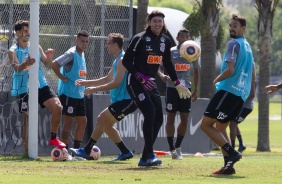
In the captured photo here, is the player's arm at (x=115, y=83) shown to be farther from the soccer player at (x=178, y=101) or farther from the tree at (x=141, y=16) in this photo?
the tree at (x=141, y=16)

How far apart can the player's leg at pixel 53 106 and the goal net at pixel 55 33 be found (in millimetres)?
1996

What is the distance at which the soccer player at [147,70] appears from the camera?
12.5 metres

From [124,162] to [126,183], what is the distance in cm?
351

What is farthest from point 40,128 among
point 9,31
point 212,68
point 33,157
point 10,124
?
point 212,68

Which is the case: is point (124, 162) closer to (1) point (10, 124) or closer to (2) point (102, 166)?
(2) point (102, 166)

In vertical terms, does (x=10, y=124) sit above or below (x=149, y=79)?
below

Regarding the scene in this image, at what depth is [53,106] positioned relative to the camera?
46.9ft

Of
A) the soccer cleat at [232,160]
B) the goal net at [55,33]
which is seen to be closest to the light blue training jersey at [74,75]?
the goal net at [55,33]

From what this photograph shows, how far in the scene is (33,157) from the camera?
46.8ft

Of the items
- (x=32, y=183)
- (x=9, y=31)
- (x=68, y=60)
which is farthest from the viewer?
(x=9, y=31)

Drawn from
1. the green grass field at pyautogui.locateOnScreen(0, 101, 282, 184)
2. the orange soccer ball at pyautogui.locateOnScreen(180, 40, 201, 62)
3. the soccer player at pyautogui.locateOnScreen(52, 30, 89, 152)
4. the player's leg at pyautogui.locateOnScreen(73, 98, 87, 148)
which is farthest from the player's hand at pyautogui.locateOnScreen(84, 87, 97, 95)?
the orange soccer ball at pyautogui.locateOnScreen(180, 40, 201, 62)

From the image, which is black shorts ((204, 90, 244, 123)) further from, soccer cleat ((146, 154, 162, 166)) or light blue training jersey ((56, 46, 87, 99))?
light blue training jersey ((56, 46, 87, 99))

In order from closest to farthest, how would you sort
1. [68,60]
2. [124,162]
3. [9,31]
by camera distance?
1. [124,162]
2. [68,60]
3. [9,31]

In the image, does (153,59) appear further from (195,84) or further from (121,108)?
(195,84)
